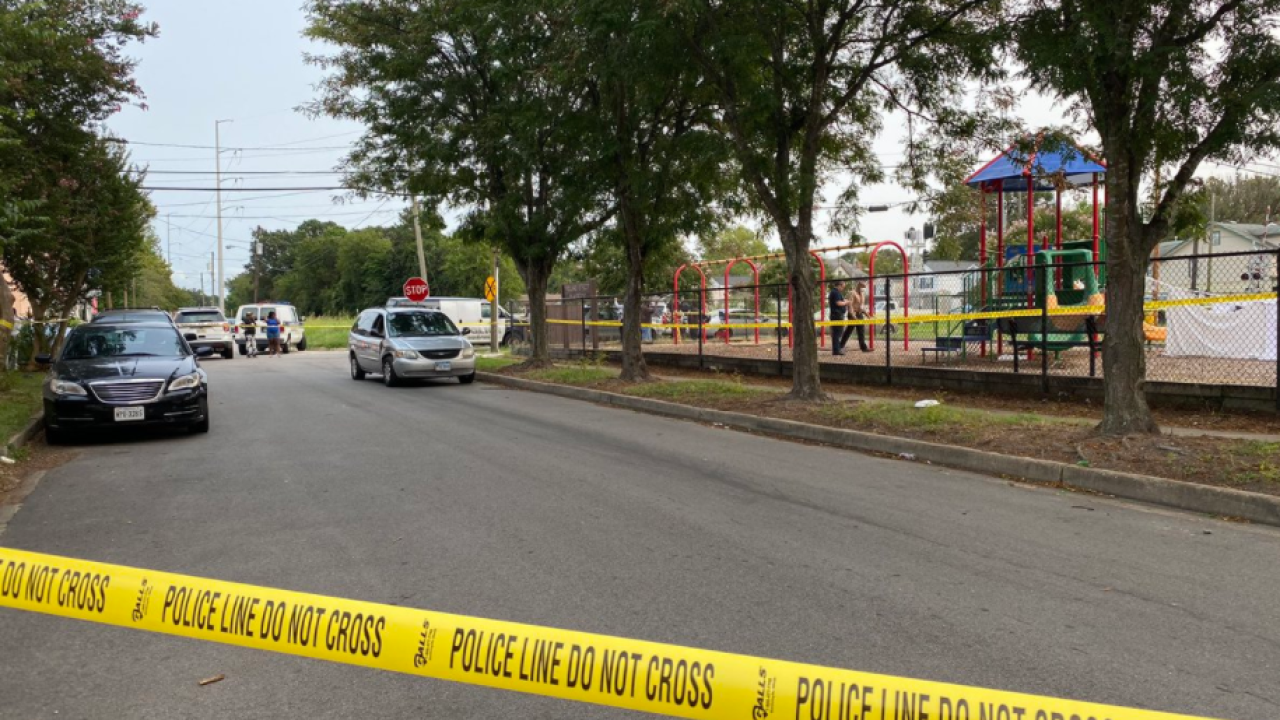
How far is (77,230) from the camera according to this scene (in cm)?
1880

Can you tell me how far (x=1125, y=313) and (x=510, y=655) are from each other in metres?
8.20

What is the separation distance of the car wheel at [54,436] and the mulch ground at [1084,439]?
8.64 m

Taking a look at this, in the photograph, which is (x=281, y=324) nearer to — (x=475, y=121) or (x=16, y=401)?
(x=475, y=121)

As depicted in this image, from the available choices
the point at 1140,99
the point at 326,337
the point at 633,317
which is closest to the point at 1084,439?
the point at 1140,99

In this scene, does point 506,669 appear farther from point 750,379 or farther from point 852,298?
point 852,298

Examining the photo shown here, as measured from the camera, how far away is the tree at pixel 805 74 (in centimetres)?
1147

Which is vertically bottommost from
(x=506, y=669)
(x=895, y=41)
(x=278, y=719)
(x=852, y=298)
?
(x=278, y=719)

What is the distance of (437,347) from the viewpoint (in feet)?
62.5

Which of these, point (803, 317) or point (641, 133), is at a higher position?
point (641, 133)

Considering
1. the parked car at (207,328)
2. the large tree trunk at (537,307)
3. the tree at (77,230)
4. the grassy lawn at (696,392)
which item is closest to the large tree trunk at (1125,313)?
the grassy lawn at (696,392)

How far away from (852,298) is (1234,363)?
7919 millimetres

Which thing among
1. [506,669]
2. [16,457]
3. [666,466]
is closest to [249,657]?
[506,669]

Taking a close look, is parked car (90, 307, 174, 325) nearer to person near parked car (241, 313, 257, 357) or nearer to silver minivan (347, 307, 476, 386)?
silver minivan (347, 307, 476, 386)

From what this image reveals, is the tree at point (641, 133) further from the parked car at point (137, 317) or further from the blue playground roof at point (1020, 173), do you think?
the parked car at point (137, 317)
